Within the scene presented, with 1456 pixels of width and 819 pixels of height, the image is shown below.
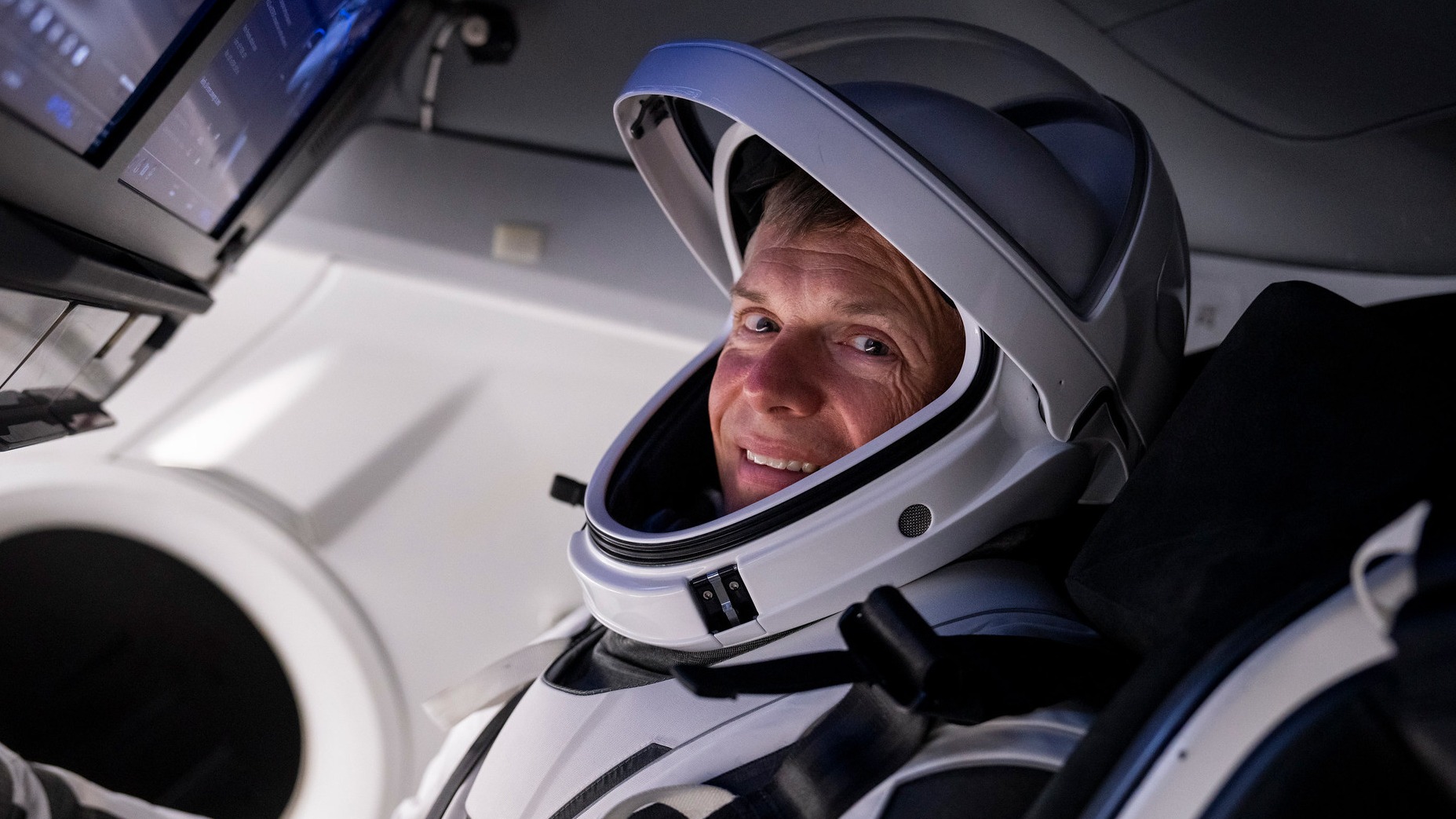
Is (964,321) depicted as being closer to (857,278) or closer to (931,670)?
(857,278)

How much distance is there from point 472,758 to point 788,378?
0.62m

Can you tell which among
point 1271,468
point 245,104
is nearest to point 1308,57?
point 1271,468

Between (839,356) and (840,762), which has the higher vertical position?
(839,356)

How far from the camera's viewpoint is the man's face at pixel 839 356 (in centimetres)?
124

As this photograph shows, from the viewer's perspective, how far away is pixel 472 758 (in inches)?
52.5

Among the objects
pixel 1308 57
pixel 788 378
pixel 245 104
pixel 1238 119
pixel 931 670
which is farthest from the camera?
pixel 1238 119

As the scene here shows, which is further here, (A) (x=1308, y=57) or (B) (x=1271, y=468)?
(A) (x=1308, y=57)

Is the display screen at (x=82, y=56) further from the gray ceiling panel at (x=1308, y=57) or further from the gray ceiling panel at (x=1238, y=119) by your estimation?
the gray ceiling panel at (x=1308, y=57)

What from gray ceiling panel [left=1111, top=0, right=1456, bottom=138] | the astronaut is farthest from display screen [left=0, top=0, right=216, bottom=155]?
gray ceiling panel [left=1111, top=0, right=1456, bottom=138]

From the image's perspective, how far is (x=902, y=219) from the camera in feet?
3.03

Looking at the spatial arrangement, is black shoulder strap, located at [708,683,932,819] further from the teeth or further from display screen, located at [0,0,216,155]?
display screen, located at [0,0,216,155]

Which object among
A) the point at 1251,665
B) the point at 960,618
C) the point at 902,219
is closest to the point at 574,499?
the point at 960,618

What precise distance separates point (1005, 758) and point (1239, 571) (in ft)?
0.83

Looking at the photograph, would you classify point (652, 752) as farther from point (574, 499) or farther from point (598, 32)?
point (598, 32)
